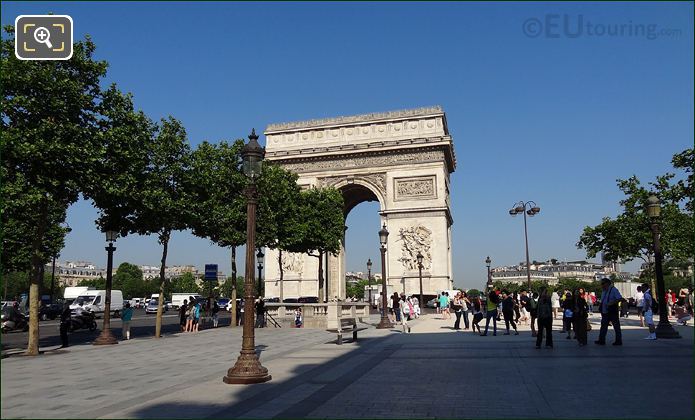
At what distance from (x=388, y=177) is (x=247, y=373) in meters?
37.6

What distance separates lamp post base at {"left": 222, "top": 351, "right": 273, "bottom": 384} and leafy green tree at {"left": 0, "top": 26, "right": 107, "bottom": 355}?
9038mm

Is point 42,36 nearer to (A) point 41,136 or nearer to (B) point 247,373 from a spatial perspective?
(A) point 41,136

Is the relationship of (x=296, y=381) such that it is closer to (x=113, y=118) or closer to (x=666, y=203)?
(x=113, y=118)

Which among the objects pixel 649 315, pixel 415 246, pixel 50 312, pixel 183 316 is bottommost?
pixel 50 312

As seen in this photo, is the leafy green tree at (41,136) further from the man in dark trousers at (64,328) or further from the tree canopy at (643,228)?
the tree canopy at (643,228)

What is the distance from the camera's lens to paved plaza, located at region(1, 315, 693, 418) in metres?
7.09

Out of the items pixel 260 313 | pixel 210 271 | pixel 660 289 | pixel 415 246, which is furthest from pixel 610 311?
pixel 415 246

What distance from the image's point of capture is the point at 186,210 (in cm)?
2209

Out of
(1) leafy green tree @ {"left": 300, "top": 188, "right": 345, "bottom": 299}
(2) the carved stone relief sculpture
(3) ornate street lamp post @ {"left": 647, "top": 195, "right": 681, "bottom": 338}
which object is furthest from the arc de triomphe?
(3) ornate street lamp post @ {"left": 647, "top": 195, "right": 681, "bottom": 338}

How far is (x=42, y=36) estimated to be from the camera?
10.6 m

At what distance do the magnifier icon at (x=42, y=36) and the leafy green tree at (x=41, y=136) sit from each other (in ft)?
16.1

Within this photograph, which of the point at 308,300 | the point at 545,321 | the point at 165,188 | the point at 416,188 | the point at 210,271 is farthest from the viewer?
the point at 416,188

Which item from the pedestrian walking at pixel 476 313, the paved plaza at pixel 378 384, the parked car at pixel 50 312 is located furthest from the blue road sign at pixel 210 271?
the parked car at pixel 50 312

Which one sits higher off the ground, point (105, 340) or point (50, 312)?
point (105, 340)
